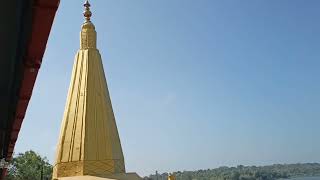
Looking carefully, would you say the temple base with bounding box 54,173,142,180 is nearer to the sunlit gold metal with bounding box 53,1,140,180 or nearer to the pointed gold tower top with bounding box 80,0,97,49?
the sunlit gold metal with bounding box 53,1,140,180

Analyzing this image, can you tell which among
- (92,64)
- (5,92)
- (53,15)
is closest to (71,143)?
(92,64)

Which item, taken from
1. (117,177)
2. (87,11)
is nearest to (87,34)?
(87,11)

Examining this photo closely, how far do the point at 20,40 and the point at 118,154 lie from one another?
31.0ft

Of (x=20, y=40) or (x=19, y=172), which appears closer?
(x=20, y=40)

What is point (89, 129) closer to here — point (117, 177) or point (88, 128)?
point (88, 128)

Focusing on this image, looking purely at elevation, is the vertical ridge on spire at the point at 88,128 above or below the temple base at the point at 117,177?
above

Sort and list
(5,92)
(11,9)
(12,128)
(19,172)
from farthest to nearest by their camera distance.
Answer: (19,172) → (12,128) → (5,92) → (11,9)

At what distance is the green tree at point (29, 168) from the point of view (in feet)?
111

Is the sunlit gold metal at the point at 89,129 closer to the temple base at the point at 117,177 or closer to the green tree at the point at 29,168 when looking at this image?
the temple base at the point at 117,177

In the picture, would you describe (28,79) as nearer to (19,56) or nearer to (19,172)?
(19,56)

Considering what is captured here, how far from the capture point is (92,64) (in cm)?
1367

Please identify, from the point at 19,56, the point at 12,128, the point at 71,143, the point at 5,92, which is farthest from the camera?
the point at 71,143

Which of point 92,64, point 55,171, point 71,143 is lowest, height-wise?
point 55,171

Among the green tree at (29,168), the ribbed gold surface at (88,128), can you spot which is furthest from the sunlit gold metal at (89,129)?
the green tree at (29,168)
